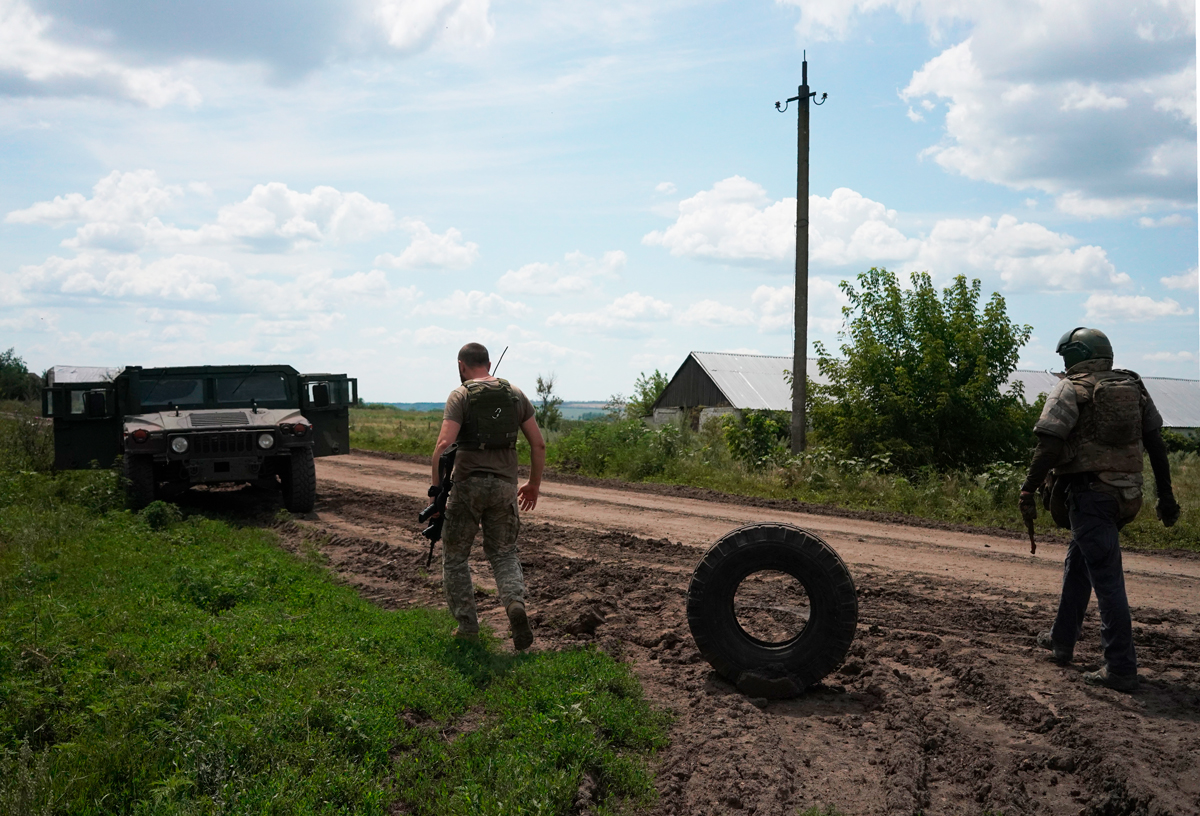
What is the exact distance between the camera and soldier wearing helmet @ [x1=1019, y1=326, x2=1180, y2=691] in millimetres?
4727

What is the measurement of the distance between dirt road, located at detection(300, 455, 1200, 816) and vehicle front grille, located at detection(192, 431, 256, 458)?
2114mm

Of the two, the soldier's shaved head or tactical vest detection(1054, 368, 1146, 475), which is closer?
tactical vest detection(1054, 368, 1146, 475)

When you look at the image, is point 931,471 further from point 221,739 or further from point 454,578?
point 221,739

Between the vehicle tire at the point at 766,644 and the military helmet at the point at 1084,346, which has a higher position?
the military helmet at the point at 1084,346

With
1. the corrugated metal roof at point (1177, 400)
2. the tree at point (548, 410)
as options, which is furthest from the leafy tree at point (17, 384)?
the corrugated metal roof at point (1177, 400)

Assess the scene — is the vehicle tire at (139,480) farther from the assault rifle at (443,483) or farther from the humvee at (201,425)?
the assault rifle at (443,483)

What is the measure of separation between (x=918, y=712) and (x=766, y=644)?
2.90 feet

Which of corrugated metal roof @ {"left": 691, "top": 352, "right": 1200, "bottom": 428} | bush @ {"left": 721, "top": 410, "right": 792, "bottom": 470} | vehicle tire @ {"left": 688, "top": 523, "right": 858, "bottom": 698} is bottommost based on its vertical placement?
vehicle tire @ {"left": 688, "top": 523, "right": 858, "bottom": 698}

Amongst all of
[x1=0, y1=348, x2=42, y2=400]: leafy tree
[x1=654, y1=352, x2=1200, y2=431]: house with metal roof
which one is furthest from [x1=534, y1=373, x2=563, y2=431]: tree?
[x1=0, y1=348, x2=42, y2=400]: leafy tree

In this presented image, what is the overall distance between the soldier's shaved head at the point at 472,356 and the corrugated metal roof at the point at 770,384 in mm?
27645

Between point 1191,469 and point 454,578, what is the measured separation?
76.1 ft

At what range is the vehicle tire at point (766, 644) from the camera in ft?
15.4

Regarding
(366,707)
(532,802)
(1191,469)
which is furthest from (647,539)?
(1191,469)

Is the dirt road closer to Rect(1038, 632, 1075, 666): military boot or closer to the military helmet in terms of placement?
Rect(1038, 632, 1075, 666): military boot
